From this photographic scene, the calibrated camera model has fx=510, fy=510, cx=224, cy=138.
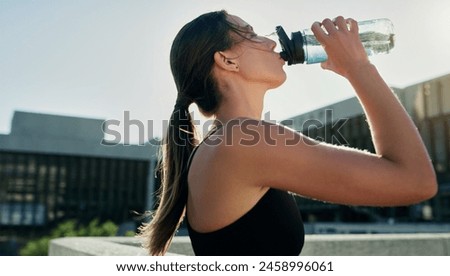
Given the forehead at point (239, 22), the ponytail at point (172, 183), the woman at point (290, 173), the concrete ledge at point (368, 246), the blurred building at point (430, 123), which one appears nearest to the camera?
the woman at point (290, 173)

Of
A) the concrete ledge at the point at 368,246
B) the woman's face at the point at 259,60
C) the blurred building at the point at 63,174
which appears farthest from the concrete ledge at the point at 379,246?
the blurred building at the point at 63,174

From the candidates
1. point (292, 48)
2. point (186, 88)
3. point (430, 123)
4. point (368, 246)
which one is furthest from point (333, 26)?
point (430, 123)

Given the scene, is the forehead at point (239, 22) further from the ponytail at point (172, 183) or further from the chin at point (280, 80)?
the ponytail at point (172, 183)

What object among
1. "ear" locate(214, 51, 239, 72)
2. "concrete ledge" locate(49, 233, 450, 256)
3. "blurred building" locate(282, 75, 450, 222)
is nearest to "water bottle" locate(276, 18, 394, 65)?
"ear" locate(214, 51, 239, 72)

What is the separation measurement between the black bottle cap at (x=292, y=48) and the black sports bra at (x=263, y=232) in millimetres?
504

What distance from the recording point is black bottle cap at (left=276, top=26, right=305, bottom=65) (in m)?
1.63

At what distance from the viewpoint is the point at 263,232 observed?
1.30 meters

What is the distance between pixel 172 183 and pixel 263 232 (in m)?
0.45

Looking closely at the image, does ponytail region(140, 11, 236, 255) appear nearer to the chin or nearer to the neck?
the neck

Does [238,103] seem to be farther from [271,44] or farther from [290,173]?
[290,173]

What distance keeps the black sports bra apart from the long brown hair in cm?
25

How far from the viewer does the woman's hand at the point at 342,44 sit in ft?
4.45

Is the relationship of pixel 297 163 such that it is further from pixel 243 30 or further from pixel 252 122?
pixel 243 30
